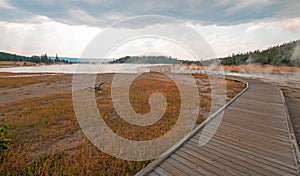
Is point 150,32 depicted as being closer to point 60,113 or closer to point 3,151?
point 60,113

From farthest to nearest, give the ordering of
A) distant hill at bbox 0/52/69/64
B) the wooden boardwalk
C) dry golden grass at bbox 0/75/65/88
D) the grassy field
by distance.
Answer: distant hill at bbox 0/52/69/64, dry golden grass at bbox 0/75/65/88, the grassy field, the wooden boardwalk

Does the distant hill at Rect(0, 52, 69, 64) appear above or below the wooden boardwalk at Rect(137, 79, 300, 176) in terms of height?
above

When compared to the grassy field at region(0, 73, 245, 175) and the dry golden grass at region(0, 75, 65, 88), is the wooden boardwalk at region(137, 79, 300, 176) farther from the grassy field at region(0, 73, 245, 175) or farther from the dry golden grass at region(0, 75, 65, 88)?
the dry golden grass at region(0, 75, 65, 88)

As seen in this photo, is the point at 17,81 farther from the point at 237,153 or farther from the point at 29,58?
the point at 29,58

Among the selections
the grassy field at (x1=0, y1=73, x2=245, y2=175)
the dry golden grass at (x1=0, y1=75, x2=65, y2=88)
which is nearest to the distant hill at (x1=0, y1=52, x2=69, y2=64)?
the dry golden grass at (x1=0, y1=75, x2=65, y2=88)

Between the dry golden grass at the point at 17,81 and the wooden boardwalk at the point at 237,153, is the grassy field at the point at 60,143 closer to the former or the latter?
the wooden boardwalk at the point at 237,153

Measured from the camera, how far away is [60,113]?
8.43m

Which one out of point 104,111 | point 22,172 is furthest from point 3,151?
point 104,111

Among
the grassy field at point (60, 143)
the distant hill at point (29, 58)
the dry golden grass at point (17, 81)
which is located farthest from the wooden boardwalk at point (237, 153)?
the distant hill at point (29, 58)

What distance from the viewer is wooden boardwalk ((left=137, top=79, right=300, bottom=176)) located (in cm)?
312

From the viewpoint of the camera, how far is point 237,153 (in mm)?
3678

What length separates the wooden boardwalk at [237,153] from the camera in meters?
3.12

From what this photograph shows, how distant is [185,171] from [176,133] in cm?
276

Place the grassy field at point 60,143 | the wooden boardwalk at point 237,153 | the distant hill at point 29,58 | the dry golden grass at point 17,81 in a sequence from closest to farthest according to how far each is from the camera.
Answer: the wooden boardwalk at point 237,153
the grassy field at point 60,143
the dry golden grass at point 17,81
the distant hill at point 29,58
